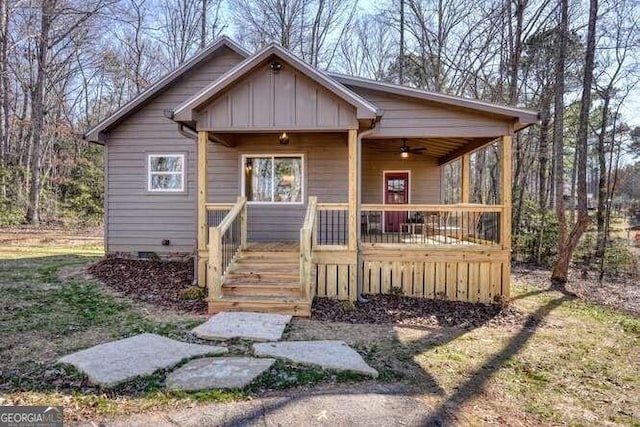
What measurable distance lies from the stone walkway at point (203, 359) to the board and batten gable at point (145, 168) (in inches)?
227

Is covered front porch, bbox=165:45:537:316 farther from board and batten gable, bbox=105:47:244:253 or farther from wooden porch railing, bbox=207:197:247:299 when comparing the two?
board and batten gable, bbox=105:47:244:253

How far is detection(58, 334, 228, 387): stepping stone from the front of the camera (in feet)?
12.7

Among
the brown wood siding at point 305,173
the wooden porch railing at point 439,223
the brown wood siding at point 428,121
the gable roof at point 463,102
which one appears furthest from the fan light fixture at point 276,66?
the wooden porch railing at point 439,223

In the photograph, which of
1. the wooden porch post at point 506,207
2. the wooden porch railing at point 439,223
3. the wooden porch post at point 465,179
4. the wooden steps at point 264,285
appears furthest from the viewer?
the wooden porch post at point 465,179

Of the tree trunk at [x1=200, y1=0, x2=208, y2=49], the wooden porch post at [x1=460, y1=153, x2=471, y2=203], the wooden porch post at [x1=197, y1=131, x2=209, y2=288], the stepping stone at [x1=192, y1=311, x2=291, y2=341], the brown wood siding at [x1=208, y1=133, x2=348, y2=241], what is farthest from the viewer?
the tree trunk at [x1=200, y1=0, x2=208, y2=49]

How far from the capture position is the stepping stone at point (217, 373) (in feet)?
12.2

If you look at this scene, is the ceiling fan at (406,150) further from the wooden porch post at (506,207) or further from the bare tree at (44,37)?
the bare tree at (44,37)

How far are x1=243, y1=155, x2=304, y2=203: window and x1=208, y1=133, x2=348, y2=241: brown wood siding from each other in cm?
14

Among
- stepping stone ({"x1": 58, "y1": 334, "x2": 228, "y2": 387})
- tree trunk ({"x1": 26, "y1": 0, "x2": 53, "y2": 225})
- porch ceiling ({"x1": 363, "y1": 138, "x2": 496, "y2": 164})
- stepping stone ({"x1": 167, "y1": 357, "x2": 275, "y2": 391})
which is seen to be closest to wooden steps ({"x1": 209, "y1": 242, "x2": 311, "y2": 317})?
stepping stone ({"x1": 58, "y1": 334, "x2": 228, "y2": 387})

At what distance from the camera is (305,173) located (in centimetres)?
1005

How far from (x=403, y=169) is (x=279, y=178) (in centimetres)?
397

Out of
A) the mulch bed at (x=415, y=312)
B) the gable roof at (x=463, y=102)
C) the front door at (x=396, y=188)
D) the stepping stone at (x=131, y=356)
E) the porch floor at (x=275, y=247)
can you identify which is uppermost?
the gable roof at (x=463, y=102)

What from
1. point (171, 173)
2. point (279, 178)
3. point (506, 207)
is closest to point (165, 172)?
point (171, 173)

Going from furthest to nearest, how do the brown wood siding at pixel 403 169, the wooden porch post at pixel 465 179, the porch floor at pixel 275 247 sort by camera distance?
the brown wood siding at pixel 403 169, the wooden porch post at pixel 465 179, the porch floor at pixel 275 247
